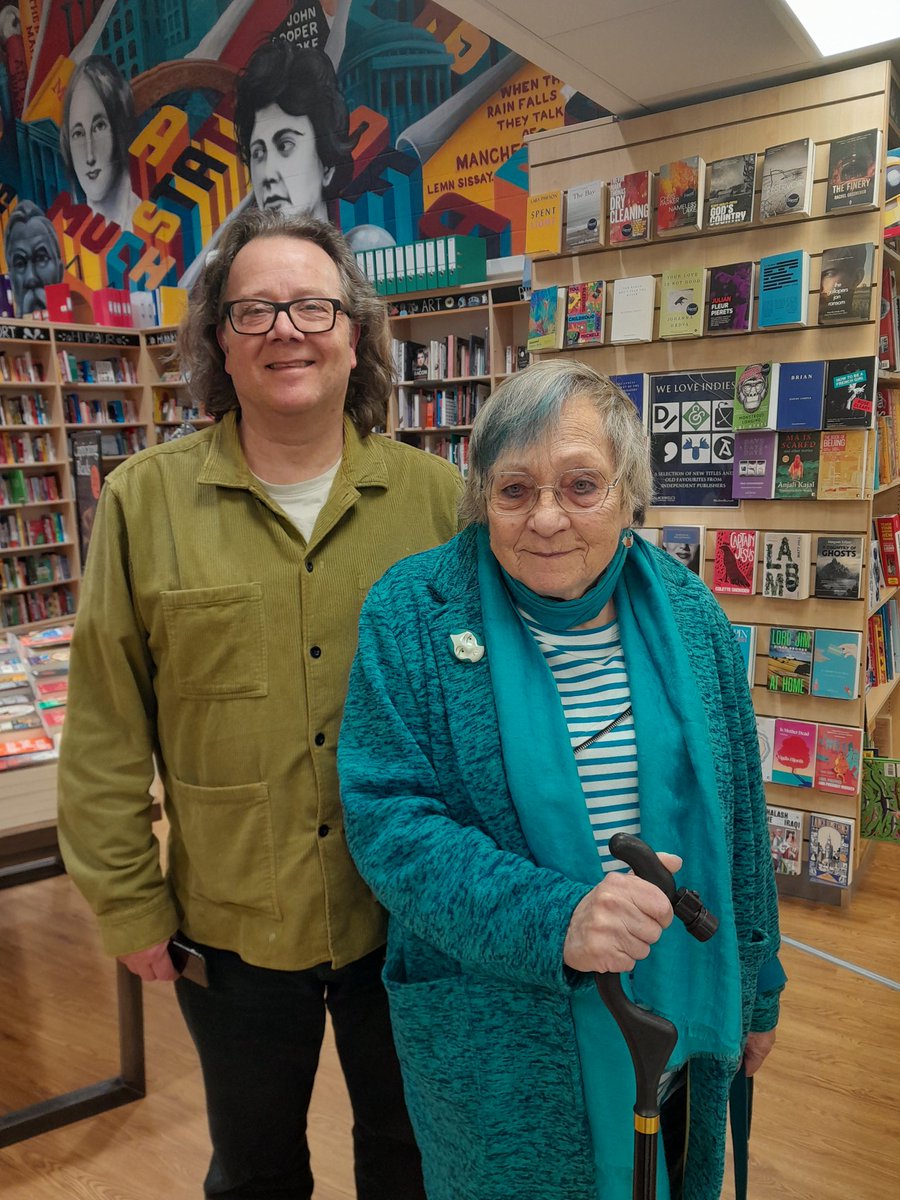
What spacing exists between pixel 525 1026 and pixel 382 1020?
1.35ft

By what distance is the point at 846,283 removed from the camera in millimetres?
2842

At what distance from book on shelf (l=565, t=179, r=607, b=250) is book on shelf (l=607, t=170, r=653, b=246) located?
39mm

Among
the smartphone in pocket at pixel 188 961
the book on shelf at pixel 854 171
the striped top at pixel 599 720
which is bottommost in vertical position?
the smartphone in pocket at pixel 188 961

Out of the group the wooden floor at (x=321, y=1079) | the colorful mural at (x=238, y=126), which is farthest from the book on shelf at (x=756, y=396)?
the colorful mural at (x=238, y=126)

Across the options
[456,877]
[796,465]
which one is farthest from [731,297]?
[456,877]

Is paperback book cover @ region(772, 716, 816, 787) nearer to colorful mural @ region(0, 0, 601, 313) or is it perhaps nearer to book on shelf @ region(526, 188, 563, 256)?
book on shelf @ region(526, 188, 563, 256)

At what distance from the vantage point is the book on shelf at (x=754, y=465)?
305 centimetres

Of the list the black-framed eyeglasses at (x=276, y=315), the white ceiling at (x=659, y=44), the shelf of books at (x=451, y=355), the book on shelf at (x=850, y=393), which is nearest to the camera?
the black-framed eyeglasses at (x=276, y=315)

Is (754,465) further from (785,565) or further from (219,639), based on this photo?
(219,639)

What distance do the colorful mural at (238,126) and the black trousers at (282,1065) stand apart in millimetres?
6147

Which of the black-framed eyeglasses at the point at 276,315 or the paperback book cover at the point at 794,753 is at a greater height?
the black-framed eyeglasses at the point at 276,315

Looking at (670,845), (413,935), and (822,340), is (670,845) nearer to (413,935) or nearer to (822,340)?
(413,935)

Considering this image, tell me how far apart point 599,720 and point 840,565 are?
7.09 feet

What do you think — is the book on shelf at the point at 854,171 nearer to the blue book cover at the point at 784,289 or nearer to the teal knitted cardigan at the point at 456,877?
the blue book cover at the point at 784,289
